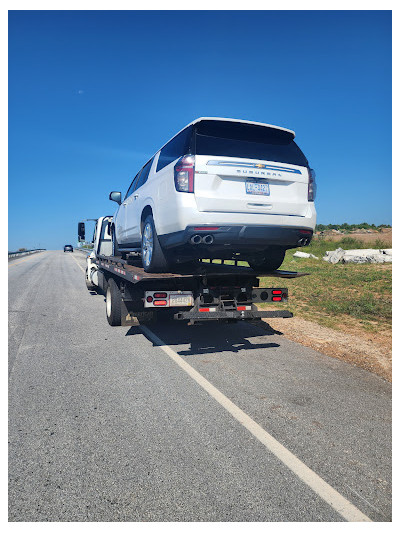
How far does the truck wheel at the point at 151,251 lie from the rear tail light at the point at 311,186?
2.32m

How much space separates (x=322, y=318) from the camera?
864 centimetres

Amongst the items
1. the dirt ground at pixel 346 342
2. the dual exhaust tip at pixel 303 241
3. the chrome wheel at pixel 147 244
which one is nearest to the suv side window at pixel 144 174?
the chrome wheel at pixel 147 244

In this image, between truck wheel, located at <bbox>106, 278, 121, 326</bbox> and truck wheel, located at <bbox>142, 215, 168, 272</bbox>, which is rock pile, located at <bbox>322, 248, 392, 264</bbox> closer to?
truck wheel, located at <bbox>106, 278, 121, 326</bbox>

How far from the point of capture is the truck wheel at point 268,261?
6250mm

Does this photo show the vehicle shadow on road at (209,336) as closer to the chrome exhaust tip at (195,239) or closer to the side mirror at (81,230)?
the chrome exhaust tip at (195,239)

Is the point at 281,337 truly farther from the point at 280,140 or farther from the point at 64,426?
the point at 64,426

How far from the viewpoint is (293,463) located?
2.93 metres

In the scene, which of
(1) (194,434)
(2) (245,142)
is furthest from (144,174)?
(1) (194,434)

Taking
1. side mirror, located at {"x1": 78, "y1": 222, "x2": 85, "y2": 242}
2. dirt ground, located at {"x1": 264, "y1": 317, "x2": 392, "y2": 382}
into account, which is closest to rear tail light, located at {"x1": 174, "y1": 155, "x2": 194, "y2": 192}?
dirt ground, located at {"x1": 264, "y1": 317, "x2": 392, "y2": 382}

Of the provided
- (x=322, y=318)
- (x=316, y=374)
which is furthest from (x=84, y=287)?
(x=316, y=374)

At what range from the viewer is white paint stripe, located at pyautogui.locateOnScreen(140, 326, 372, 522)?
245 centimetres

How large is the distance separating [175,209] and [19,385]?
9.38 ft

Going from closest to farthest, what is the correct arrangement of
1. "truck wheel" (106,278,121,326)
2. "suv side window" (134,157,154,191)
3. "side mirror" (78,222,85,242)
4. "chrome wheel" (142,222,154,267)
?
"chrome wheel" (142,222,154,267) < "suv side window" (134,157,154,191) < "truck wheel" (106,278,121,326) < "side mirror" (78,222,85,242)

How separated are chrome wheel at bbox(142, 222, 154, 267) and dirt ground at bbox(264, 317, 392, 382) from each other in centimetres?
299
